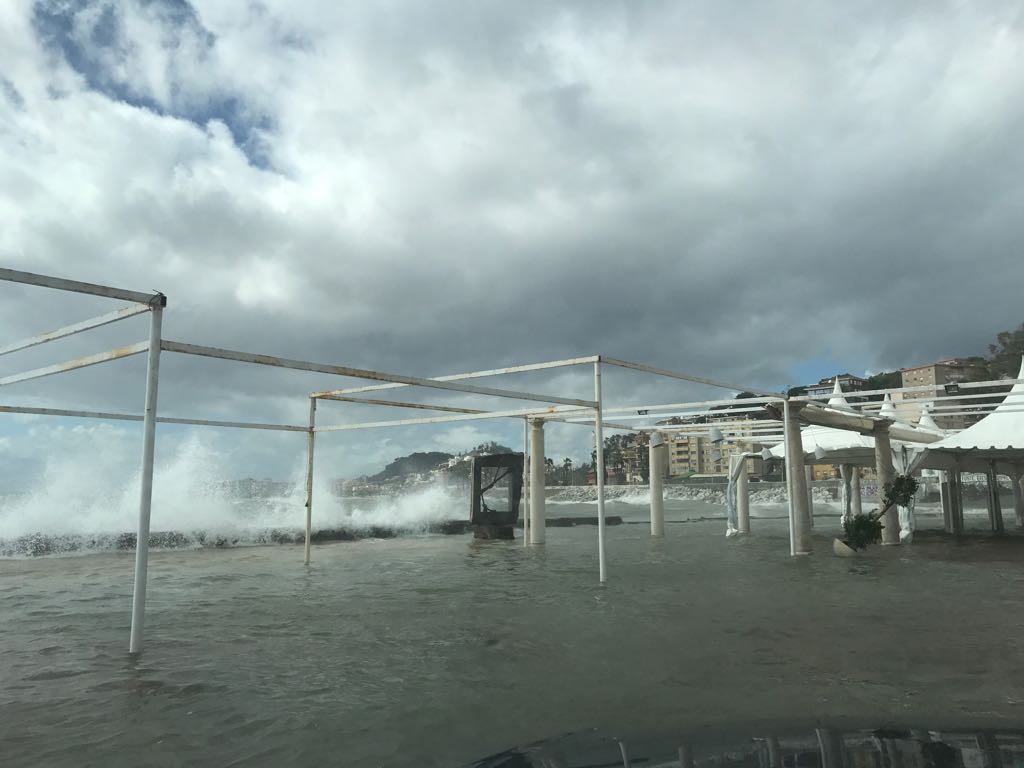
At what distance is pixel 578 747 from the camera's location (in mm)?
3713

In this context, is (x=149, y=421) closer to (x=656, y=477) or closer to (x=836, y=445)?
(x=656, y=477)

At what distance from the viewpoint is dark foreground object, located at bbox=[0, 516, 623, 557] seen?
20.8 metres

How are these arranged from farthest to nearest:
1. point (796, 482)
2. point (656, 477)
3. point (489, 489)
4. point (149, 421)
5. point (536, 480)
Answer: point (489, 489), point (656, 477), point (536, 480), point (796, 482), point (149, 421)

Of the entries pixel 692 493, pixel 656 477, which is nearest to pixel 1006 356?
pixel 692 493

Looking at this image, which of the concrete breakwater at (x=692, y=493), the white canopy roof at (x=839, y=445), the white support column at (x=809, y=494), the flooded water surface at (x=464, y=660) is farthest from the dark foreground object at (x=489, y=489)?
the concrete breakwater at (x=692, y=493)

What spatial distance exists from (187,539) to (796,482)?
20391 mm

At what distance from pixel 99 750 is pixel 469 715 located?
2.41 meters

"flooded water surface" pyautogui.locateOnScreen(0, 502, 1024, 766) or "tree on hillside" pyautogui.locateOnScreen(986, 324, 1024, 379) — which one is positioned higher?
"tree on hillside" pyautogui.locateOnScreen(986, 324, 1024, 379)

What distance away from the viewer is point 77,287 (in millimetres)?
5664

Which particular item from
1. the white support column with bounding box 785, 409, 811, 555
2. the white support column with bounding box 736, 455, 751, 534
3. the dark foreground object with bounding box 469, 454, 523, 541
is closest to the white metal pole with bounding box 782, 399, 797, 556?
the white support column with bounding box 785, 409, 811, 555

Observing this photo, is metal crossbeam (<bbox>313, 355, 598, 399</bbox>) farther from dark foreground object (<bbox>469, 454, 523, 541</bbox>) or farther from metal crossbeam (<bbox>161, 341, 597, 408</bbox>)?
dark foreground object (<bbox>469, 454, 523, 541</bbox>)

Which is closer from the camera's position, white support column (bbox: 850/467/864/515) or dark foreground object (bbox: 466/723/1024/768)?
dark foreground object (bbox: 466/723/1024/768)

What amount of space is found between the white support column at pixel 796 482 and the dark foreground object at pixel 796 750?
1228 cm

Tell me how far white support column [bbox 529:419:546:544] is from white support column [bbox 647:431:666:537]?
15.8 feet
